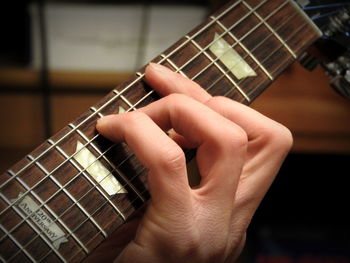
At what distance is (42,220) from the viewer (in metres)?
0.43

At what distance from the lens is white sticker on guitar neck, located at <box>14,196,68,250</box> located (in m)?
0.43

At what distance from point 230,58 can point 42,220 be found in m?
0.31

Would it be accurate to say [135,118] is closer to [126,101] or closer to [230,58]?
[126,101]

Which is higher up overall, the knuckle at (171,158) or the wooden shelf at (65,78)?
the wooden shelf at (65,78)

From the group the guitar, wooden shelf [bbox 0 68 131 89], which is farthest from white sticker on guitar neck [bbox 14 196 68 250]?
wooden shelf [bbox 0 68 131 89]

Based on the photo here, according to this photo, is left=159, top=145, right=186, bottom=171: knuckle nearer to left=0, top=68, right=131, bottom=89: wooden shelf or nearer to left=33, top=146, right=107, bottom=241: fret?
left=33, top=146, right=107, bottom=241: fret

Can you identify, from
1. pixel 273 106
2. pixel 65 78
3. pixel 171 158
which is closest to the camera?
pixel 171 158

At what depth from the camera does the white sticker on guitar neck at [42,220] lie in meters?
0.43

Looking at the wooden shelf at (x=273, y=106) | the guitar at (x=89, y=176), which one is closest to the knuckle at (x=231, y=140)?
the guitar at (x=89, y=176)

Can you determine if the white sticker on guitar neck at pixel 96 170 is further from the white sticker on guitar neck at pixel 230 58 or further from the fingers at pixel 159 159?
the white sticker on guitar neck at pixel 230 58

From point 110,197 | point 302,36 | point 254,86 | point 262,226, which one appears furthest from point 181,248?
point 262,226

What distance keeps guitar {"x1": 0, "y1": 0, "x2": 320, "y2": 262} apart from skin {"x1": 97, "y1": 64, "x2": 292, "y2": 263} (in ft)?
0.08

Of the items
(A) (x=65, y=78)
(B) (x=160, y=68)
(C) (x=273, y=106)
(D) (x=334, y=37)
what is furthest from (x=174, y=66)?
(A) (x=65, y=78)

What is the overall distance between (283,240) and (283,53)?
717mm
